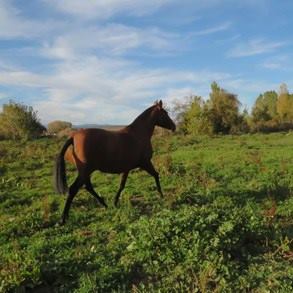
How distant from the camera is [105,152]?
32.5 ft

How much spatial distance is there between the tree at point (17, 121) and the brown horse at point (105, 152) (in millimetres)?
24832

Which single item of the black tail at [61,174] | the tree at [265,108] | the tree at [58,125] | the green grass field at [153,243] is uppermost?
the tree at [265,108]

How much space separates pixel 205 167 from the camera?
1505cm

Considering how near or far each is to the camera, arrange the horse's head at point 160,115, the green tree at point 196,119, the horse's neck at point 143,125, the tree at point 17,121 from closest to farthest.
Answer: the horse's neck at point 143,125 < the horse's head at point 160,115 < the tree at point 17,121 < the green tree at point 196,119

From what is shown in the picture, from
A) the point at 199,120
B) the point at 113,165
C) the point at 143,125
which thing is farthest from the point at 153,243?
the point at 199,120

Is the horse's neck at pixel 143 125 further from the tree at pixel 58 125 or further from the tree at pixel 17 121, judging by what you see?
the tree at pixel 58 125

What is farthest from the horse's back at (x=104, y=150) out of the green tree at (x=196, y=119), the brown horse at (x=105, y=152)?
the green tree at (x=196, y=119)

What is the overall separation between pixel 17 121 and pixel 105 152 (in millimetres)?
26794

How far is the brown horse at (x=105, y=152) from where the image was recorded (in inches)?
377

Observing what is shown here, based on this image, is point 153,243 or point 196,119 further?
point 196,119

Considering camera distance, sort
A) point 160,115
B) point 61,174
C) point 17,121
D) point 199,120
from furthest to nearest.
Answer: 1. point 199,120
2. point 17,121
3. point 160,115
4. point 61,174

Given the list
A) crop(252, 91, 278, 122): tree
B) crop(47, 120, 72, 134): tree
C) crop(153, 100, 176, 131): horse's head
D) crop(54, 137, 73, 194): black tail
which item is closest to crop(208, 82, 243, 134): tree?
crop(252, 91, 278, 122): tree

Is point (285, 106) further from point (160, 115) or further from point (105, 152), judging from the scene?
point (105, 152)

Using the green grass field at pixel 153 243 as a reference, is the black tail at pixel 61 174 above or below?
above
